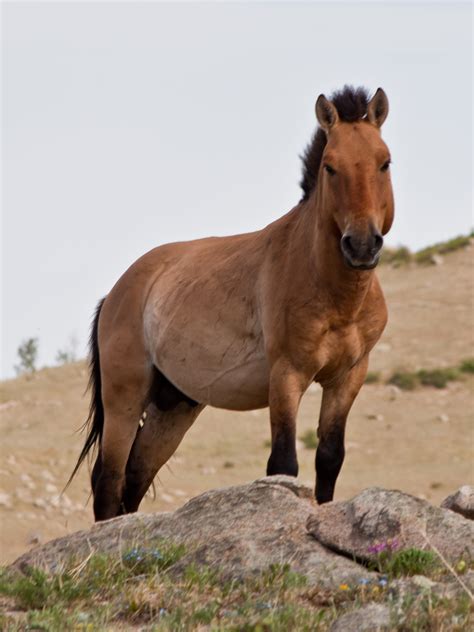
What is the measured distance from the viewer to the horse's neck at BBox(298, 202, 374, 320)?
22.0 feet

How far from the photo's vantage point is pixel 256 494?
5445 millimetres

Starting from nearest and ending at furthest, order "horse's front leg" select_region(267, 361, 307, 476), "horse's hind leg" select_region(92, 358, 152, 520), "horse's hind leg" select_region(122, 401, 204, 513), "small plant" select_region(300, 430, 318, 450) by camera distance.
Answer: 1. "horse's front leg" select_region(267, 361, 307, 476)
2. "horse's hind leg" select_region(92, 358, 152, 520)
3. "horse's hind leg" select_region(122, 401, 204, 513)
4. "small plant" select_region(300, 430, 318, 450)

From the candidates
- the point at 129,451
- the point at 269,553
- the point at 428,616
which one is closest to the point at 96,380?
the point at 129,451

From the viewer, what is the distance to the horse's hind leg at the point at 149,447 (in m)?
8.74

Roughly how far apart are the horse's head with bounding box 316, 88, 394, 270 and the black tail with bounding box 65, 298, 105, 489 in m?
2.93

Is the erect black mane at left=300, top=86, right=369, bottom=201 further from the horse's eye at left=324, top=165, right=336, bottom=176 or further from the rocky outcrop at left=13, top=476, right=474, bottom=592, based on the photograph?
the rocky outcrop at left=13, top=476, right=474, bottom=592

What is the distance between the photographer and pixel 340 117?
683 cm

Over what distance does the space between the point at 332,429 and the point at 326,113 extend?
1.83m

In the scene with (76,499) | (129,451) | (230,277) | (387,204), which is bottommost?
(76,499)

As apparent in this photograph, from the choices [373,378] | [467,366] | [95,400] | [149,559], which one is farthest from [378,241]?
[373,378]

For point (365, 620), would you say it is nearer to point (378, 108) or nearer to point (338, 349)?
point (338, 349)

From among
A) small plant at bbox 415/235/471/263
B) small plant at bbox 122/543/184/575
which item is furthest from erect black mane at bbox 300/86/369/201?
small plant at bbox 415/235/471/263

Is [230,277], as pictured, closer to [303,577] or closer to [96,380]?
[96,380]

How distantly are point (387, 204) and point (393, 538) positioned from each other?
7.30ft
